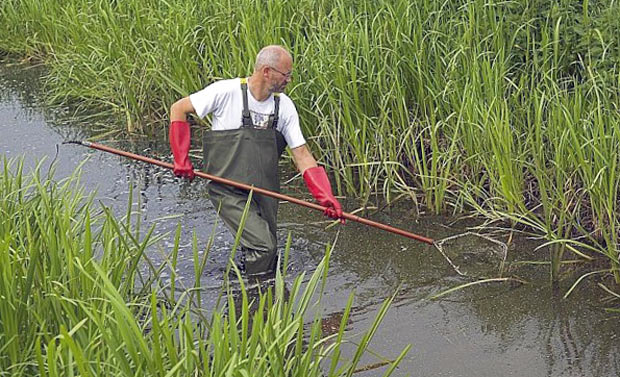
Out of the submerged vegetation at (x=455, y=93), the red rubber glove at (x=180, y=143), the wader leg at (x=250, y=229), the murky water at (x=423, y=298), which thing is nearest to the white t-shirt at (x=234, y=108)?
the red rubber glove at (x=180, y=143)

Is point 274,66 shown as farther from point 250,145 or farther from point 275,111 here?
point 250,145

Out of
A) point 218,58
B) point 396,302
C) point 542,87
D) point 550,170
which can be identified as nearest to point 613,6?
point 542,87

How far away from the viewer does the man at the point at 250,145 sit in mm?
5082

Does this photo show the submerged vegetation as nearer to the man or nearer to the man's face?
the man

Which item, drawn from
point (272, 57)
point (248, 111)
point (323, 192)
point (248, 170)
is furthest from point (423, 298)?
point (272, 57)

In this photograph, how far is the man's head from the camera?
4.94 m

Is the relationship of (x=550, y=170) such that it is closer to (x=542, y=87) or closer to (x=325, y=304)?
(x=542, y=87)

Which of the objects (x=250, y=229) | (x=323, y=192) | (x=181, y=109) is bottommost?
(x=250, y=229)

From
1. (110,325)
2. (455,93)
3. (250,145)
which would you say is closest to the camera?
(110,325)

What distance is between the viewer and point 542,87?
6.18m

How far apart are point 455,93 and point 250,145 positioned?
1.47 metres

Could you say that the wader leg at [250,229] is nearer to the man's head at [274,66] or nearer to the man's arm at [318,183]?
the man's arm at [318,183]

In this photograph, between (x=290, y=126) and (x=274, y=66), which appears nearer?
(x=274, y=66)

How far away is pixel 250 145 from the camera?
5176 millimetres
